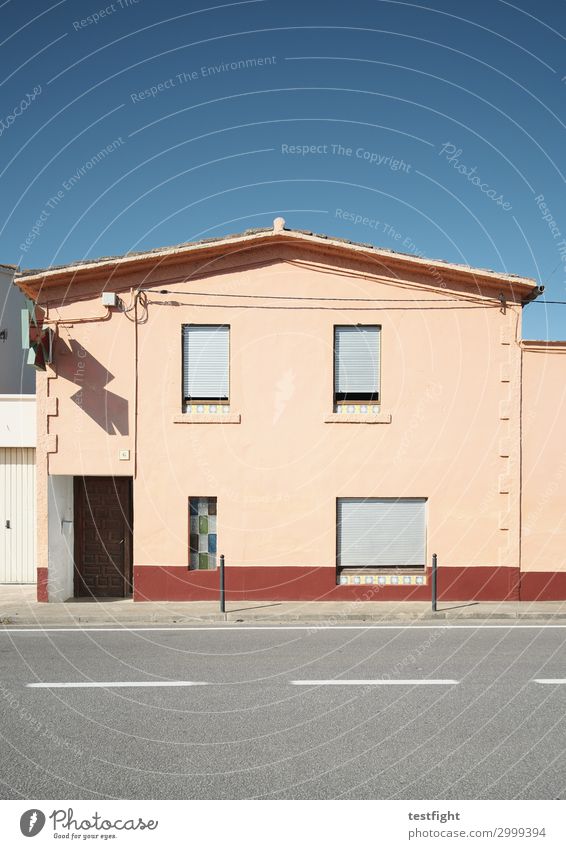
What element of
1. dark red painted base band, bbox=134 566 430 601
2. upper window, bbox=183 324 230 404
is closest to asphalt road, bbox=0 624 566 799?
dark red painted base band, bbox=134 566 430 601

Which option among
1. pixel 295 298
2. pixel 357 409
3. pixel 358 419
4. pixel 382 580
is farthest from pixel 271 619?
pixel 295 298

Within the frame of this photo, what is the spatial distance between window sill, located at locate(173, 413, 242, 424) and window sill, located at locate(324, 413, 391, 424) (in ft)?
5.79

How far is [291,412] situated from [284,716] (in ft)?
22.7

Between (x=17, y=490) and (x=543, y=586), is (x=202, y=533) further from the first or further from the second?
(x=543, y=586)

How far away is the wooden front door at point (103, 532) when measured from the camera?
44.4 ft

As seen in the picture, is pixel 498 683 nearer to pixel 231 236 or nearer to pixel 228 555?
pixel 228 555

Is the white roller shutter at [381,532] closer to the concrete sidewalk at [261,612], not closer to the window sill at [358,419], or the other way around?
the concrete sidewalk at [261,612]

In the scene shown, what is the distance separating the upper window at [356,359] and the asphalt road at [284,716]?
15.8 ft

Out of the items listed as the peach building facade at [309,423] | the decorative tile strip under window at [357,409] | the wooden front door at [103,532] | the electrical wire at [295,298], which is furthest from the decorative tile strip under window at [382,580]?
the electrical wire at [295,298]

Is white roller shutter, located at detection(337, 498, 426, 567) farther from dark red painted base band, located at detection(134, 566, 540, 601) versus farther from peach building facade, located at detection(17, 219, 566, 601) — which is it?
dark red painted base band, located at detection(134, 566, 540, 601)

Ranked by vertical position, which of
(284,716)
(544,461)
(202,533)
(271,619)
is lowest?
(271,619)

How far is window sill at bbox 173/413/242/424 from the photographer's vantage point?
1269cm

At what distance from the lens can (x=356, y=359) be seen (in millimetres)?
12875
